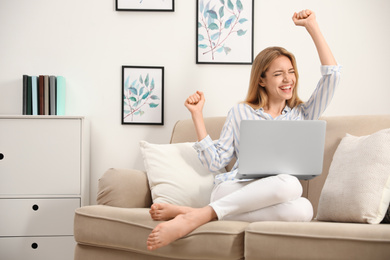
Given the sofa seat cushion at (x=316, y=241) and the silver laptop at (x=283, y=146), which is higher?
the silver laptop at (x=283, y=146)

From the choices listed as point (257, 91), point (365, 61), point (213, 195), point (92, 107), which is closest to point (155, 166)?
point (213, 195)

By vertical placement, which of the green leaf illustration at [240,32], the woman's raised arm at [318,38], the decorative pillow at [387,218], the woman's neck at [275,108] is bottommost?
the decorative pillow at [387,218]

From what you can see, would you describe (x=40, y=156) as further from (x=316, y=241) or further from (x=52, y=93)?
(x=316, y=241)

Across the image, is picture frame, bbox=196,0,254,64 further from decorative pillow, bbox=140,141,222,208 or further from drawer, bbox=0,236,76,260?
drawer, bbox=0,236,76,260

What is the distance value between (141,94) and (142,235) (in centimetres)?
137

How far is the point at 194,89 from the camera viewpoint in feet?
10.2

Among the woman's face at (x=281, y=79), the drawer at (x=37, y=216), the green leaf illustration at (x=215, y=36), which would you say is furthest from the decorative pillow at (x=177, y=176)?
the green leaf illustration at (x=215, y=36)

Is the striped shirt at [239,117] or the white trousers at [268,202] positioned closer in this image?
the white trousers at [268,202]

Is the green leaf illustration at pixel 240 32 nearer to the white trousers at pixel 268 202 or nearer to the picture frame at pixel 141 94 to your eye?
the picture frame at pixel 141 94

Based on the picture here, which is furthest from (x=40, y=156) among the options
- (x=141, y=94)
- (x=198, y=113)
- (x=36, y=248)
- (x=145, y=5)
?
(x=145, y=5)

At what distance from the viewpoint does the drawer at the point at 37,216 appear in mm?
2764

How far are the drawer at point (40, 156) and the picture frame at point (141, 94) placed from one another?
0.41m

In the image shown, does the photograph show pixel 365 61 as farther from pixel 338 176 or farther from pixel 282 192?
pixel 282 192

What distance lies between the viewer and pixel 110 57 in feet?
10.2
